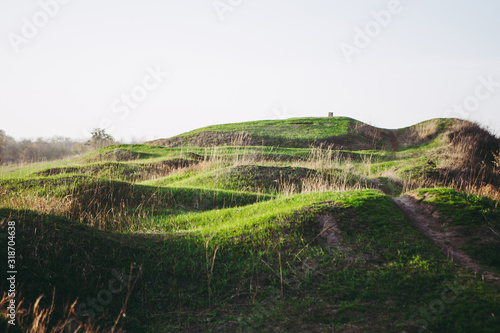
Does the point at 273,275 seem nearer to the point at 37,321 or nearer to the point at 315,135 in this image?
the point at 37,321

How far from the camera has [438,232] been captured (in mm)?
6672

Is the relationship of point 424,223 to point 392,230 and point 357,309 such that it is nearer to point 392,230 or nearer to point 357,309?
point 392,230

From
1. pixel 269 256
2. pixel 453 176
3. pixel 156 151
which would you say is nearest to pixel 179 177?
pixel 156 151

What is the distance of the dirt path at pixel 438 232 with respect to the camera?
548cm

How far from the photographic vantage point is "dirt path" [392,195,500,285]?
18.0 feet

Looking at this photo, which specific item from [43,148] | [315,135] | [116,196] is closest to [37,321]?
[116,196]

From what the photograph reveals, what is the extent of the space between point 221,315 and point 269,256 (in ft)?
4.94

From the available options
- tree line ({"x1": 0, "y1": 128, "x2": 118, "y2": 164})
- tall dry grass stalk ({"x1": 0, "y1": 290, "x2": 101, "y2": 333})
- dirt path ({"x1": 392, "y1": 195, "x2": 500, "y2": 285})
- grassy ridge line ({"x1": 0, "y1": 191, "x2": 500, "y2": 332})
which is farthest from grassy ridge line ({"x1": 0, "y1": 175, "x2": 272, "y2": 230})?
tree line ({"x1": 0, "y1": 128, "x2": 118, "y2": 164})

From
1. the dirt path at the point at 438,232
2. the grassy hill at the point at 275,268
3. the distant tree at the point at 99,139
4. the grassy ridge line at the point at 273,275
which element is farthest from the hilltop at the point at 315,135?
the grassy ridge line at the point at 273,275

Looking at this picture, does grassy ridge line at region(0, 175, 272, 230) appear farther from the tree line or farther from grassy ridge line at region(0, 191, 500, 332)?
the tree line

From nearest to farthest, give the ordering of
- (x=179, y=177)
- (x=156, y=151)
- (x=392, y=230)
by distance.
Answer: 1. (x=392, y=230)
2. (x=179, y=177)
3. (x=156, y=151)

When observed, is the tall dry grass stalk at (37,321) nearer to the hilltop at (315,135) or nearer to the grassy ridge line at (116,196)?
the grassy ridge line at (116,196)

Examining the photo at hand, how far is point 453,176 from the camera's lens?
1513 cm

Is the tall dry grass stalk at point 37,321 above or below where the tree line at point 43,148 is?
below
